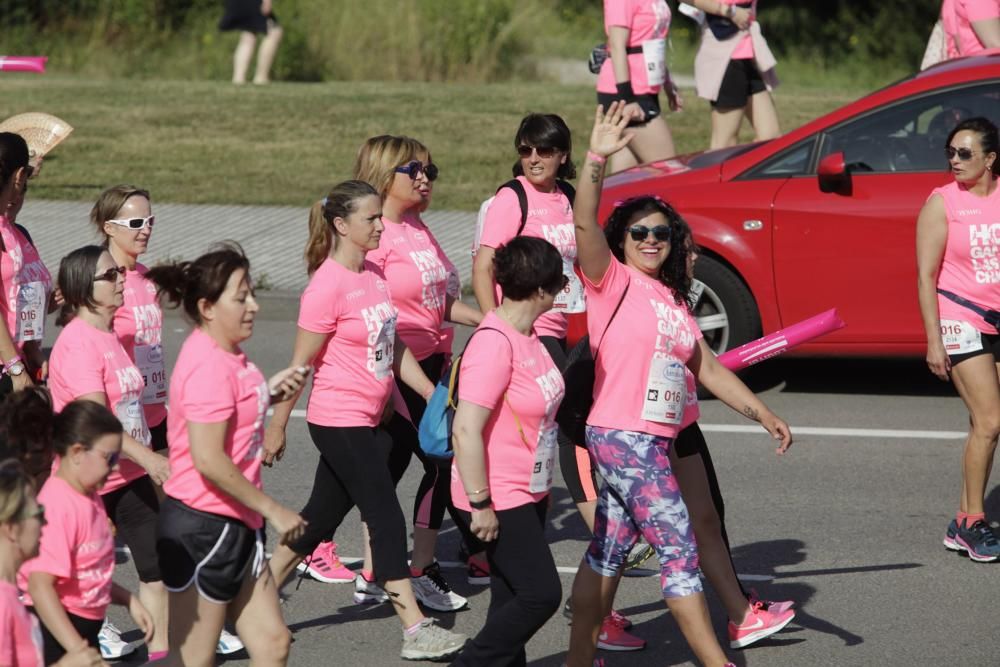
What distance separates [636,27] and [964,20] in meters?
2.54

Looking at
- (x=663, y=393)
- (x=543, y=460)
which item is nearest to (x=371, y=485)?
(x=543, y=460)

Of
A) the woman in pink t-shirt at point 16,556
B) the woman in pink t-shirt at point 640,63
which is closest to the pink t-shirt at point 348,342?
the woman in pink t-shirt at point 16,556

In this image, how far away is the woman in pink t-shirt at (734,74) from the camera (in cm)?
1282

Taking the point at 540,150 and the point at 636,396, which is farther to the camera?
the point at 540,150

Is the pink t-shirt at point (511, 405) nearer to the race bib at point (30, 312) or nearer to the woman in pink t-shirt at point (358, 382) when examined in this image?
the woman in pink t-shirt at point (358, 382)

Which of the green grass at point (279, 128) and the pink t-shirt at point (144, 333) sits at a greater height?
the green grass at point (279, 128)

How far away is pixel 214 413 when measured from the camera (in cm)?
473

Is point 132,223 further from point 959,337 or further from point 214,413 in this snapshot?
point 959,337

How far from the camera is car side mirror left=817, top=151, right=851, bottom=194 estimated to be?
945cm

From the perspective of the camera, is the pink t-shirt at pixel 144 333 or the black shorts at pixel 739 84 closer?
the pink t-shirt at pixel 144 333

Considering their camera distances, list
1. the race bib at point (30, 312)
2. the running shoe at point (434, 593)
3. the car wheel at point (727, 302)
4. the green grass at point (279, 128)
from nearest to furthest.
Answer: the race bib at point (30, 312) → the running shoe at point (434, 593) → the car wheel at point (727, 302) → the green grass at point (279, 128)

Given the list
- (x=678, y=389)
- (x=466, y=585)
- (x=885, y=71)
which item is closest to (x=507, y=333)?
(x=678, y=389)

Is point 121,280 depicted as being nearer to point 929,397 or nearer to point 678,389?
point 678,389

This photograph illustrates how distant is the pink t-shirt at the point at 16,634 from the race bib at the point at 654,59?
8.33 metres
